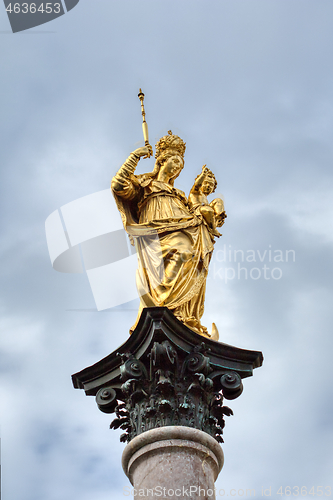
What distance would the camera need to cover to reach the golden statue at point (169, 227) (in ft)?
40.7

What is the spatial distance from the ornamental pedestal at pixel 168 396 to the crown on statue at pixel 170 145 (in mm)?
5490

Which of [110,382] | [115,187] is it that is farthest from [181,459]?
[115,187]

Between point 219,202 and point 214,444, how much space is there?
6.06 meters

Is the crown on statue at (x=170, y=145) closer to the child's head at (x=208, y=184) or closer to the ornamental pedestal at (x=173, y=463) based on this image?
the child's head at (x=208, y=184)

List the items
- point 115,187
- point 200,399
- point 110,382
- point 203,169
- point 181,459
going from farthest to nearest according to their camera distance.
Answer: point 203,169, point 115,187, point 110,382, point 200,399, point 181,459

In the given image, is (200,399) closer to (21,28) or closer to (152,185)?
(152,185)

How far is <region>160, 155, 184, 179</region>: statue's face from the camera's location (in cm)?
1483

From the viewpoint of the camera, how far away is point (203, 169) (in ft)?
48.6

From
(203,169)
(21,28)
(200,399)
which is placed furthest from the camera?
(21,28)

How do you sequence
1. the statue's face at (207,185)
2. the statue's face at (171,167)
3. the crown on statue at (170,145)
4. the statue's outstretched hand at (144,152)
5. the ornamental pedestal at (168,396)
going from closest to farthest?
the ornamental pedestal at (168,396) < the statue's outstretched hand at (144,152) < the statue's face at (207,185) < the statue's face at (171,167) < the crown on statue at (170,145)

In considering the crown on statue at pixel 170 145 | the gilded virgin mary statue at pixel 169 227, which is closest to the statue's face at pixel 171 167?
the gilded virgin mary statue at pixel 169 227

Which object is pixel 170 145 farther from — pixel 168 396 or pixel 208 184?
pixel 168 396

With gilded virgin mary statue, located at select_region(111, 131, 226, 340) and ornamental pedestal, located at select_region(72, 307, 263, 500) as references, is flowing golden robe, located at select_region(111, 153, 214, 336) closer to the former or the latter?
gilded virgin mary statue, located at select_region(111, 131, 226, 340)

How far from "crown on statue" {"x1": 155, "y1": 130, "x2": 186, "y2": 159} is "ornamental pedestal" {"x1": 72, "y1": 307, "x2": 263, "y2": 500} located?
549cm
